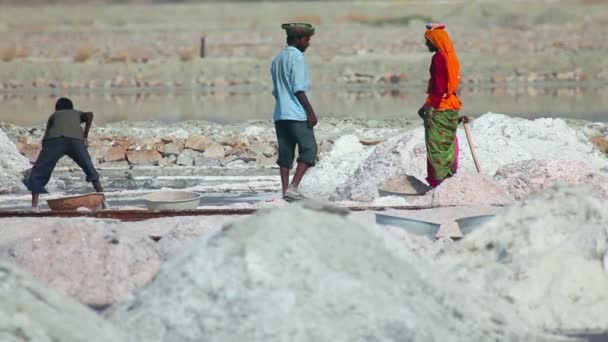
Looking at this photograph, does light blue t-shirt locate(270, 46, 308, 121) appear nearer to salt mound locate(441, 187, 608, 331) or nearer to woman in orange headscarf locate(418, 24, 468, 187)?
woman in orange headscarf locate(418, 24, 468, 187)

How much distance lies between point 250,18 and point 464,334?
206 ft

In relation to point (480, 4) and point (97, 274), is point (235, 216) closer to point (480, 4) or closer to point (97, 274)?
point (97, 274)

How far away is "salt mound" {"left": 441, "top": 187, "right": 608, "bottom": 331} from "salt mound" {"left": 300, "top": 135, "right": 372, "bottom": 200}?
4221 mm

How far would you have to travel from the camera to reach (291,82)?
376 inches

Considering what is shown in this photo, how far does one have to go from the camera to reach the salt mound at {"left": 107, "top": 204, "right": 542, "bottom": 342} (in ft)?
18.2

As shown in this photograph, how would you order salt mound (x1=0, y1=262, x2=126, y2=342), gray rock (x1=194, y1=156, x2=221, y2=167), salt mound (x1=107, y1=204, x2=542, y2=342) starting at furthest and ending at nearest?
gray rock (x1=194, y1=156, x2=221, y2=167) < salt mound (x1=107, y1=204, x2=542, y2=342) < salt mound (x1=0, y1=262, x2=126, y2=342)

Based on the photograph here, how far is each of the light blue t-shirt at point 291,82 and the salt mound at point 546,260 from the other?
312 cm

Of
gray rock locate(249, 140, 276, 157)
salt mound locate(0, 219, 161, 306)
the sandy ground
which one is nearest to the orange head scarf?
salt mound locate(0, 219, 161, 306)

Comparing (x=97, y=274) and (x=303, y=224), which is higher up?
(x=303, y=224)

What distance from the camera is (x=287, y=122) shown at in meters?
9.64

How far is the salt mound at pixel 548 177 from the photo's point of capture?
1001 cm

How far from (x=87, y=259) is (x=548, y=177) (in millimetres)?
4253

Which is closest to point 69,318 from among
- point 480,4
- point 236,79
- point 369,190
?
point 369,190

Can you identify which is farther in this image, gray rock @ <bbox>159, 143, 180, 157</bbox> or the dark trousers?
gray rock @ <bbox>159, 143, 180, 157</bbox>
